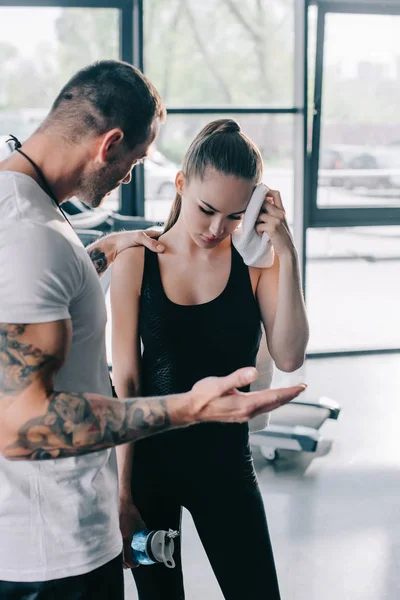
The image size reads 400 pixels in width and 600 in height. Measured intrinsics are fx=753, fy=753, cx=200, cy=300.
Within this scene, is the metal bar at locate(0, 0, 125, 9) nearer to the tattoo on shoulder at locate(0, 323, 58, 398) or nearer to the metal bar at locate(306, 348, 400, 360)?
the metal bar at locate(306, 348, 400, 360)

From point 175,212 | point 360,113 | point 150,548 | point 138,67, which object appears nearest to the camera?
point 150,548

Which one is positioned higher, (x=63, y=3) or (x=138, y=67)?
(x=63, y=3)

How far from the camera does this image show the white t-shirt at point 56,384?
926 millimetres

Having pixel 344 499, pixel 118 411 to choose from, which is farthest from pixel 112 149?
pixel 344 499

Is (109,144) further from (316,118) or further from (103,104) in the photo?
(316,118)

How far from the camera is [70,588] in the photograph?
1067mm

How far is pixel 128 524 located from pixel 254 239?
1.88 ft

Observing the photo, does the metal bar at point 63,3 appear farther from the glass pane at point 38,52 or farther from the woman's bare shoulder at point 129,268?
the woman's bare shoulder at point 129,268

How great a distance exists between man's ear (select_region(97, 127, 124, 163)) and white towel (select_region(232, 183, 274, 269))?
1.19 feet

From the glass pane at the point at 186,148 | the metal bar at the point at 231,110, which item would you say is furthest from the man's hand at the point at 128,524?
the metal bar at the point at 231,110

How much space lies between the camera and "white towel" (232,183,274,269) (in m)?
1.39

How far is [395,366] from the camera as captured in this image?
472 centimetres

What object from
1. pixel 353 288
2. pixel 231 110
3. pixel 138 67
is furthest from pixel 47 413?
pixel 353 288

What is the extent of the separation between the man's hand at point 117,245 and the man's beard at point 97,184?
26cm
